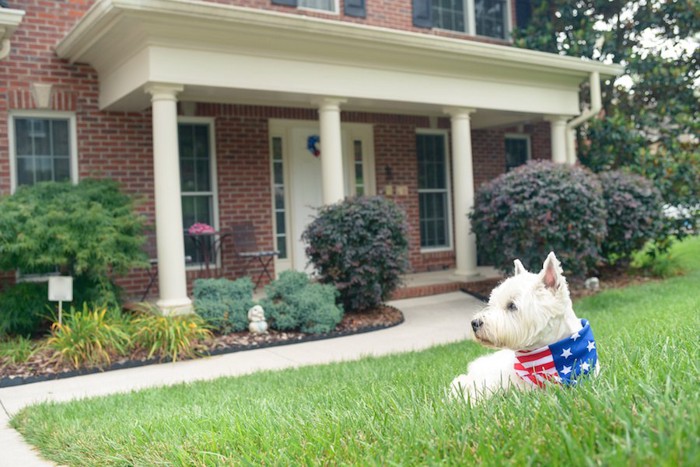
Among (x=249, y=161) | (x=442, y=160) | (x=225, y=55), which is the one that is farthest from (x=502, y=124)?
(x=225, y=55)

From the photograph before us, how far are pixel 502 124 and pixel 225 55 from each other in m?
6.93

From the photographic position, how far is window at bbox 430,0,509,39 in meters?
13.3

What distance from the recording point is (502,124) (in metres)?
13.5

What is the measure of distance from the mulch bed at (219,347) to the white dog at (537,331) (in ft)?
15.1

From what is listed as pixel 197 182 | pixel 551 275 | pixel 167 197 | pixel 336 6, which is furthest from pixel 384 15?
pixel 551 275

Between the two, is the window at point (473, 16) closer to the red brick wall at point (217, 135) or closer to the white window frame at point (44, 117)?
the red brick wall at point (217, 135)

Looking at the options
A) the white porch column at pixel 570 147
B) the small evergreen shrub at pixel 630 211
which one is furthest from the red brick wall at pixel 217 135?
the small evergreen shrub at pixel 630 211

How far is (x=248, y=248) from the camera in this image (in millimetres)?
10625

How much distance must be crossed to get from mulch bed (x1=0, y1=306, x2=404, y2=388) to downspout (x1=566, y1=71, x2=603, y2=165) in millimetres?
5589

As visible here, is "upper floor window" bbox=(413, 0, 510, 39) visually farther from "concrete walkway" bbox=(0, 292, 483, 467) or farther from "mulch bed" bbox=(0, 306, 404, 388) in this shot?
"concrete walkway" bbox=(0, 292, 483, 467)

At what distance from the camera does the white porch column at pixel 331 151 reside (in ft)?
30.7

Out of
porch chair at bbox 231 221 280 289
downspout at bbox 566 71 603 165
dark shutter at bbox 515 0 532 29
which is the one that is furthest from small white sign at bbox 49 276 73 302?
dark shutter at bbox 515 0 532 29

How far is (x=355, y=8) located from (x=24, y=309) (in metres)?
7.48

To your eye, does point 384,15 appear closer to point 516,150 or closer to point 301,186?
point 301,186
